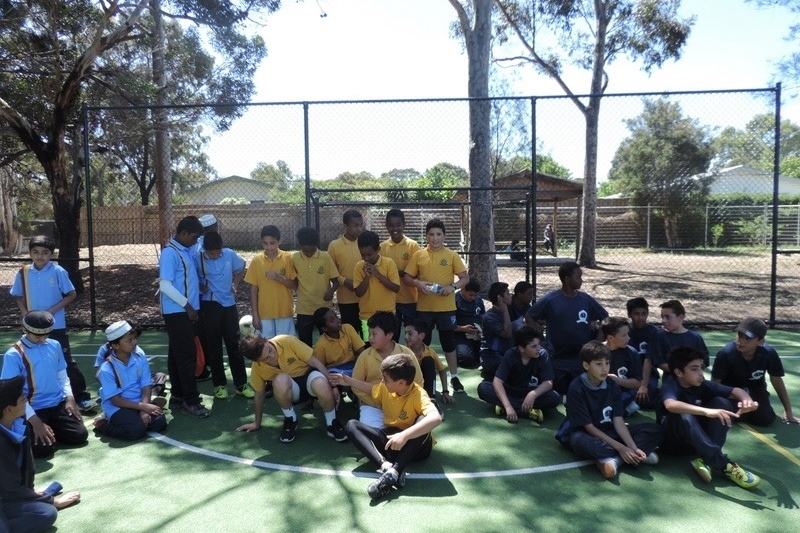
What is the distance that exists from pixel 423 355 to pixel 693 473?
85.8 inches

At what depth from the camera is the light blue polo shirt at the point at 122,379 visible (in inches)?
187

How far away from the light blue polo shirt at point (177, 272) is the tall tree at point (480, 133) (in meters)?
5.65

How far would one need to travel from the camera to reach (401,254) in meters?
6.12

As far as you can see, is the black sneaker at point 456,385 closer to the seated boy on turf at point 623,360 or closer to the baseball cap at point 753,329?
the seated boy on turf at point 623,360

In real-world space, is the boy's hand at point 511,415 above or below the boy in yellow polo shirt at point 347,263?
below

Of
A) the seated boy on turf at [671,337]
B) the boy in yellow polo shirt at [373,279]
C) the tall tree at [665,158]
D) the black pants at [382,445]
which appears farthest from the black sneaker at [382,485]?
the tall tree at [665,158]

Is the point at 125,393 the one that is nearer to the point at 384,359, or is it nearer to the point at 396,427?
the point at 384,359

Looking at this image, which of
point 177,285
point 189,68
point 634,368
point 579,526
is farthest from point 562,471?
point 189,68

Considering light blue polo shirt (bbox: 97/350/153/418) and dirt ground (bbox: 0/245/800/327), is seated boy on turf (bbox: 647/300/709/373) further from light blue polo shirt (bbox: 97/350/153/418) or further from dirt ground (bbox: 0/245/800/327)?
light blue polo shirt (bbox: 97/350/153/418)

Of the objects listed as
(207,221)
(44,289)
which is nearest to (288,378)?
(207,221)

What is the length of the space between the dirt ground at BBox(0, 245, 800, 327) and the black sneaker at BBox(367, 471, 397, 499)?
653 cm

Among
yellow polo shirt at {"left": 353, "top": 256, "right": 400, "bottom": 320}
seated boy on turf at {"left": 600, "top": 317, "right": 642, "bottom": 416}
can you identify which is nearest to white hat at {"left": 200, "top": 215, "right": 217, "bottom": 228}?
yellow polo shirt at {"left": 353, "top": 256, "right": 400, "bottom": 320}

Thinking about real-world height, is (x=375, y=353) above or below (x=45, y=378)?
above

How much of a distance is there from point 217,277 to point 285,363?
52.3 inches
